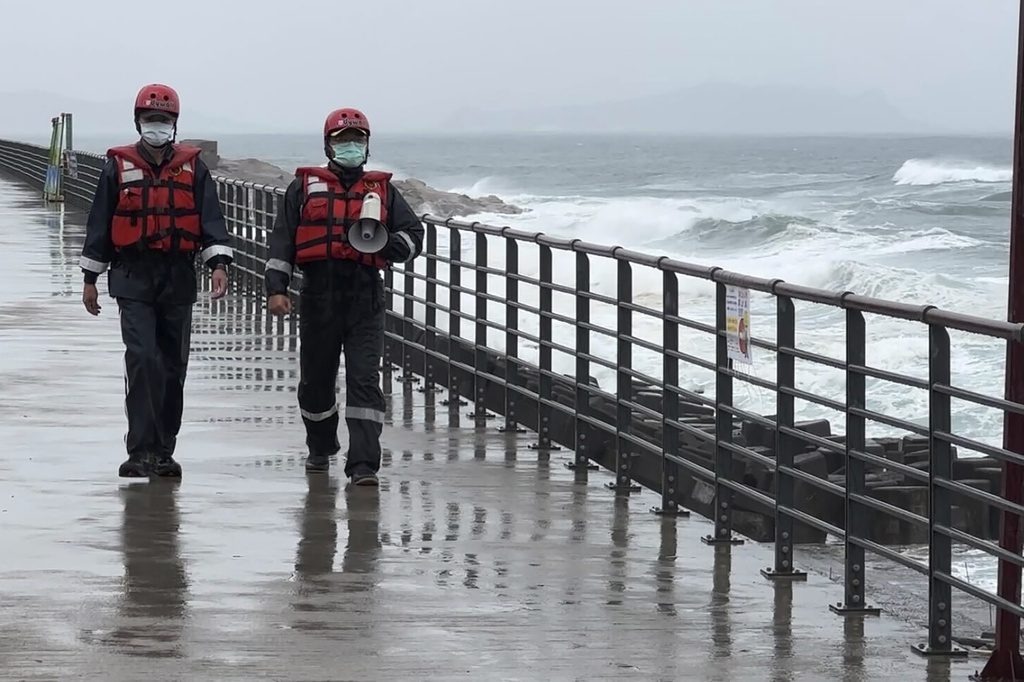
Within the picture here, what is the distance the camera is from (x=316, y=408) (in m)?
10.4

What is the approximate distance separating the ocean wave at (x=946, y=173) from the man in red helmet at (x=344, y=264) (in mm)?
90199

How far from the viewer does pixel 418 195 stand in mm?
77875

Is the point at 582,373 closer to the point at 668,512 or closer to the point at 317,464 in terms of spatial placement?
the point at 317,464

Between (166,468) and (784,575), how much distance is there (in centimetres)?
343

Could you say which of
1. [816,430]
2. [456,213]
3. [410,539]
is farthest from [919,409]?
[456,213]

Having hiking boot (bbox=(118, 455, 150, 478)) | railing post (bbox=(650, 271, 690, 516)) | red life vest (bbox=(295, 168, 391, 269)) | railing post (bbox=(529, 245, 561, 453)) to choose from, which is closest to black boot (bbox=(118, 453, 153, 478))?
hiking boot (bbox=(118, 455, 150, 478))

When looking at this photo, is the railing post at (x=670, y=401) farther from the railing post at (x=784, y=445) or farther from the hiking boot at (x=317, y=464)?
the hiking boot at (x=317, y=464)

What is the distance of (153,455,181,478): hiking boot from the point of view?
10070 mm

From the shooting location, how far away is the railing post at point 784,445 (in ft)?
26.0

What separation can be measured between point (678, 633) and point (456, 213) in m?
73.4

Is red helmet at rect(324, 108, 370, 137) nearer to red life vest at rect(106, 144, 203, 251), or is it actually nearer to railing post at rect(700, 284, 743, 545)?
red life vest at rect(106, 144, 203, 251)

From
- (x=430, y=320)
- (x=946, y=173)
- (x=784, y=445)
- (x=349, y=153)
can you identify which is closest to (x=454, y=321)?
(x=430, y=320)

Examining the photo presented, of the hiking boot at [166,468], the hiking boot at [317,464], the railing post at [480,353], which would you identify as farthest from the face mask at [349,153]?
the railing post at [480,353]

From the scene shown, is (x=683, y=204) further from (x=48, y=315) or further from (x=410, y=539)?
A: (x=410, y=539)
